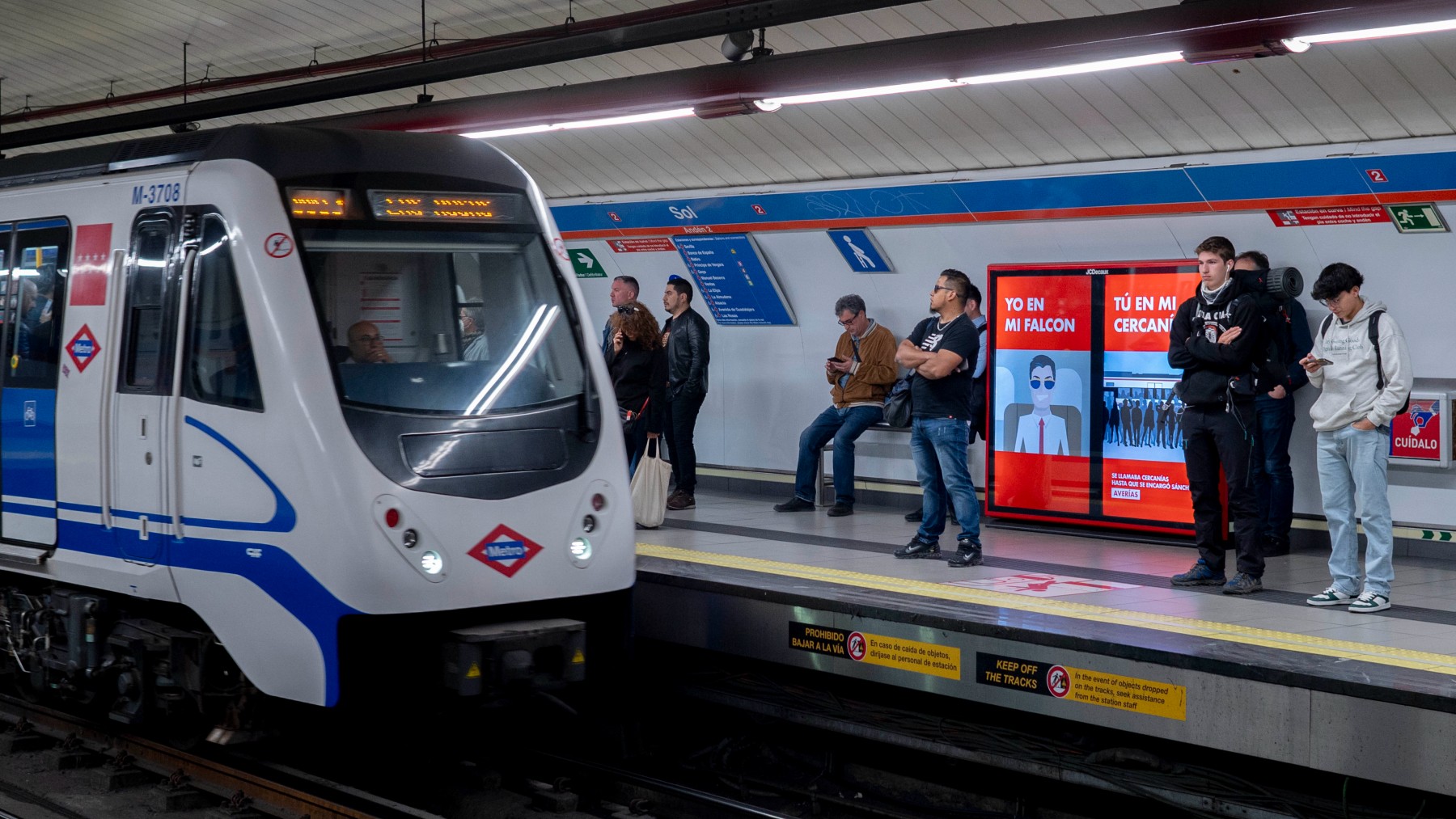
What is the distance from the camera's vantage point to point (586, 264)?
1391 centimetres

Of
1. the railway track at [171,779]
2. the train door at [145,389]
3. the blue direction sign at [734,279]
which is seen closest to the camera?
the railway track at [171,779]

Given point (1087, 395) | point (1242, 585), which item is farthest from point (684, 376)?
point (1242, 585)

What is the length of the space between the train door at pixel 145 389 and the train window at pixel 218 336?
0.17m

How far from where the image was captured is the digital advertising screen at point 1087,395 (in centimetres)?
924

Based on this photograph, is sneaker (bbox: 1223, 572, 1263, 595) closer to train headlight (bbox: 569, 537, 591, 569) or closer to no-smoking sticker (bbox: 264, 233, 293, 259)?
train headlight (bbox: 569, 537, 591, 569)

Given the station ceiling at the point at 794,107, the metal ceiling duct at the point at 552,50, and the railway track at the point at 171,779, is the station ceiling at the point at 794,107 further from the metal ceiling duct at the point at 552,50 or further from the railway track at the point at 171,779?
the railway track at the point at 171,779

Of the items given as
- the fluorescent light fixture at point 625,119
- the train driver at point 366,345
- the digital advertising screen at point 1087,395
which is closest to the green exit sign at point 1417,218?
the digital advertising screen at point 1087,395

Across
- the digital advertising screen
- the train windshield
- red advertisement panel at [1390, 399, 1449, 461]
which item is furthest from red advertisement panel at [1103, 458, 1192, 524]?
the train windshield

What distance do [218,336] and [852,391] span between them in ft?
A: 18.6

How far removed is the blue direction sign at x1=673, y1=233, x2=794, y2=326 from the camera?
12109 millimetres

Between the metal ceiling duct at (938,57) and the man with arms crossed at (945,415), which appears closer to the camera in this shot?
the metal ceiling duct at (938,57)

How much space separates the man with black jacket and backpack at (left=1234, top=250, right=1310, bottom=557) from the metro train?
4.41 m

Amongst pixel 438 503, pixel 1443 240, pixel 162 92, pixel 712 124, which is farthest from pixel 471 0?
pixel 1443 240

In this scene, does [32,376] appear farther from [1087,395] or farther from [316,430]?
[1087,395]
